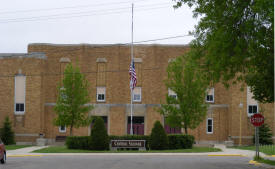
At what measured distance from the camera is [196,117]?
38125 millimetres

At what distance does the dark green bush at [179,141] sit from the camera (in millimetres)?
34375

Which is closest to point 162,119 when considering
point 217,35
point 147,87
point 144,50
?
point 147,87

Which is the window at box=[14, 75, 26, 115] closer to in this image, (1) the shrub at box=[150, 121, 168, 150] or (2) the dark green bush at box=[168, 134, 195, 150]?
(1) the shrub at box=[150, 121, 168, 150]

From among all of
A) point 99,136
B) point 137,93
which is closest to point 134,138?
point 99,136

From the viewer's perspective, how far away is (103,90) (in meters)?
47.8

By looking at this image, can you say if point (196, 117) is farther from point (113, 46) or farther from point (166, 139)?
point (113, 46)

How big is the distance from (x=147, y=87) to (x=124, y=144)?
15323 millimetres

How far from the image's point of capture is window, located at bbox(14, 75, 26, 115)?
4569 cm

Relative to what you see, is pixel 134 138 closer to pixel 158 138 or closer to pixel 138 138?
pixel 138 138

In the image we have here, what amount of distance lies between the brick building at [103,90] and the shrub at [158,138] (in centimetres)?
1343

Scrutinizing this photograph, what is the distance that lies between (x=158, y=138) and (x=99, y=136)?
4525 millimetres

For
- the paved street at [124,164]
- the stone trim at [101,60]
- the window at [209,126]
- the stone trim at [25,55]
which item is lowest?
the paved street at [124,164]

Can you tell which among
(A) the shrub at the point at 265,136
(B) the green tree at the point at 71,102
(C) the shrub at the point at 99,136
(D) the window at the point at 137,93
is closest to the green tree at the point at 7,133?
(B) the green tree at the point at 71,102

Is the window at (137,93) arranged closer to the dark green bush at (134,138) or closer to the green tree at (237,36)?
the dark green bush at (134,138)
